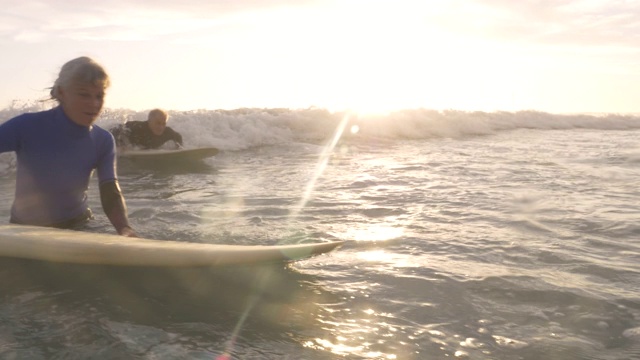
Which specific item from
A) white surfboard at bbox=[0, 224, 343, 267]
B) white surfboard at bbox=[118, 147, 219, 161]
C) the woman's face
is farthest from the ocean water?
white surfboard at bbox=[118, 147, 219, 161]

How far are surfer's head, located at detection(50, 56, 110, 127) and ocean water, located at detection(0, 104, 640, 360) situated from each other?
835mm

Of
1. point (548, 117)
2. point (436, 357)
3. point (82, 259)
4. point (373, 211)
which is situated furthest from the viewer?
point (548, 117)

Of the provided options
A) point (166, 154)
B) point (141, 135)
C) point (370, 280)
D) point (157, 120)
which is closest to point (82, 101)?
point (370, 280)

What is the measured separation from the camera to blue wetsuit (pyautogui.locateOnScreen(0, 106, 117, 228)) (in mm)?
3578

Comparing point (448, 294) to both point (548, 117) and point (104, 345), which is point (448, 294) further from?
point (548, 117)

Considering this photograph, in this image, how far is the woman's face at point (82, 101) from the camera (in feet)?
11.2

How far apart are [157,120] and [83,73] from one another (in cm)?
548

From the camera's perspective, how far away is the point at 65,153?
3664 millimetres

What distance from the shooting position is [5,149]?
351cm

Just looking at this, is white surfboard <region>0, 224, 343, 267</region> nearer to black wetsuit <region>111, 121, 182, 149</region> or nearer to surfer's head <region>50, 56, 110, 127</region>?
surfer's head <region>50, 56, 110, 127</region>

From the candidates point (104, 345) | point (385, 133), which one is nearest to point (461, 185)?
point (104, 345)

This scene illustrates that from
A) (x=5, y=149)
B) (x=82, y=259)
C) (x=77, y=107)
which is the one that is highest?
(x=77, y=107)

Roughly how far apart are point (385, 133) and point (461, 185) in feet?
32.0

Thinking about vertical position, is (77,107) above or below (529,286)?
above
